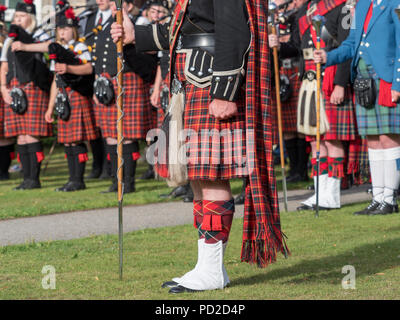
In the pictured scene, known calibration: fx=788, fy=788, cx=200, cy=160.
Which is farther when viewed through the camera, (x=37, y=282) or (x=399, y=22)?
(x=399, y=22)

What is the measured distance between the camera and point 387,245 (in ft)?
16.6

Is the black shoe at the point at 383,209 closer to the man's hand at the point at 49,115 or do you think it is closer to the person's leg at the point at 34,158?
the man's hand at the point at 49,115

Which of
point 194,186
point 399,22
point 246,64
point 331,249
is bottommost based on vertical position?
point 331,249

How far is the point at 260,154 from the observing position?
12.7 ft

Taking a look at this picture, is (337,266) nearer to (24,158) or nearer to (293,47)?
(293,47)

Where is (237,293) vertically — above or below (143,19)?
below

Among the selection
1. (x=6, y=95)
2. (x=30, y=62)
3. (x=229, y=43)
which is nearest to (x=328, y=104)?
(x=229, y=43)

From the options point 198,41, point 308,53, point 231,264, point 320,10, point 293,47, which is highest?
point 320,10

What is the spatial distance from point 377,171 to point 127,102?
3002 mm

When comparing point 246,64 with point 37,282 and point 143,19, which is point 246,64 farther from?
point 143,19
